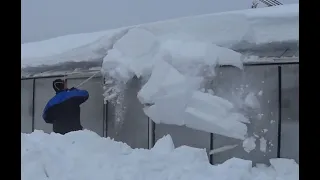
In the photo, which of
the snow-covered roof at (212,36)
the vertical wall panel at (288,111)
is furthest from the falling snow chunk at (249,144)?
the snow-covered roof at (212,36)

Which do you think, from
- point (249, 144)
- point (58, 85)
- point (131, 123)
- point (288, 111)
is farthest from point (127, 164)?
point (288, 111)

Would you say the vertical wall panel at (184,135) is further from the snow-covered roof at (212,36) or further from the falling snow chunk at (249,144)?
the snow-covered roof at (212,36)

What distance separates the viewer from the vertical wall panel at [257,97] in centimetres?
223

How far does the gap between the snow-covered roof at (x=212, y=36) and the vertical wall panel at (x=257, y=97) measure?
0.44 feet

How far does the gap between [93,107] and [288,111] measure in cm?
118

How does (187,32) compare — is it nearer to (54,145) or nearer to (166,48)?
(166,48)

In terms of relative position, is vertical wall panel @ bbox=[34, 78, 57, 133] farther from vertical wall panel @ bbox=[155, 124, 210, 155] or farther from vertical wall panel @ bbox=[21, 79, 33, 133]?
vertical wall panel @ bbox=[155, 124, 210, 155]

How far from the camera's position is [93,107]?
8.49 ft

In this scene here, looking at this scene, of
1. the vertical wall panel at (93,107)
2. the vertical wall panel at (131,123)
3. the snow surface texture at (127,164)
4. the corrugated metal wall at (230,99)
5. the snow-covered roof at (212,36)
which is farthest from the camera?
the vertical wall panel at (93,107)

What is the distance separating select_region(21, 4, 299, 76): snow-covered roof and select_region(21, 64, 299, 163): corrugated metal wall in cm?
13
